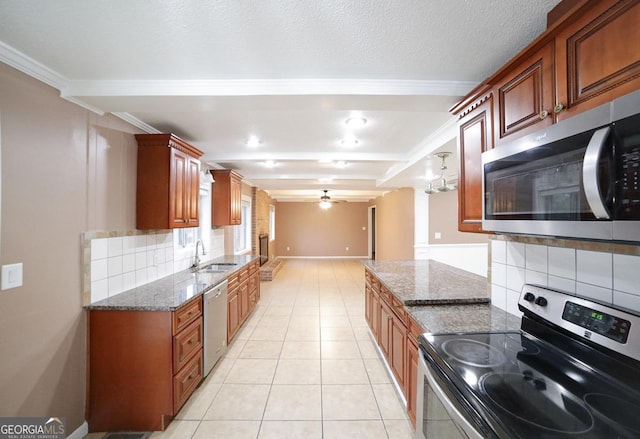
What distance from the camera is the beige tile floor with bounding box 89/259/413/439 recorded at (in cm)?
189

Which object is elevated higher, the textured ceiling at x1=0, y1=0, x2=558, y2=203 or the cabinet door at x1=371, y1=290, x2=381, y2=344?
the textured ceiling at x1=0, y1=0, x2=558, y2=203

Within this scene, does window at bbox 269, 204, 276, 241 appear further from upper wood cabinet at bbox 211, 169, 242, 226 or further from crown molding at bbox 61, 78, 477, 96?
crown molding at bbox 61, 78, 477, 96

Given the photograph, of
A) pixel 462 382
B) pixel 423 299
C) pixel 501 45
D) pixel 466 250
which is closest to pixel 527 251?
pixel 423 299

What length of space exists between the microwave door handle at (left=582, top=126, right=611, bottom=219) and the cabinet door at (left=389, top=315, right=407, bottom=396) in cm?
143

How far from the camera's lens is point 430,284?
92.8 inches

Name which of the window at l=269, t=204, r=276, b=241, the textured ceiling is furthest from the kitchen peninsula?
the window at l=269, t=204, r=276, b=241

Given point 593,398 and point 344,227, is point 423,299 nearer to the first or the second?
point 593,398

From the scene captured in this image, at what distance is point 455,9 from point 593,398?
1638 millimetres

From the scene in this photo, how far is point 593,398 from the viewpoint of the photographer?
36.5 inches

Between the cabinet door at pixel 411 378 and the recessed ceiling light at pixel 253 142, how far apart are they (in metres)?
2.47

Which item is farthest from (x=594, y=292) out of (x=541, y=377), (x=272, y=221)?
(x=272, y=221)

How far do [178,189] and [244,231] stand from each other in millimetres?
3455

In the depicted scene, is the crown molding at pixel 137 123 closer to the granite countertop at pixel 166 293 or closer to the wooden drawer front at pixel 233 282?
the granite countertop at pixel 166 293

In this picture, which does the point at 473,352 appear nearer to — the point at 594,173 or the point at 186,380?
the point at 594,173
